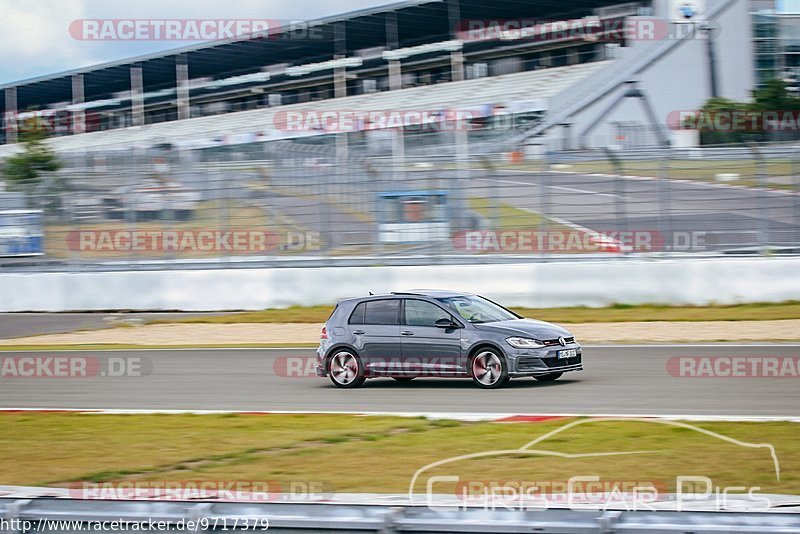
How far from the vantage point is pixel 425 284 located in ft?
65.9

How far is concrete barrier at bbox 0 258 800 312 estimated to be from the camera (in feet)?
61.0

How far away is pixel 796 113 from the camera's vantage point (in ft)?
125

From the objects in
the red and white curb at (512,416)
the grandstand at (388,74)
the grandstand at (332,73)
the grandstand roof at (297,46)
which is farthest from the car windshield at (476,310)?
the grandstand roof at (297,46)

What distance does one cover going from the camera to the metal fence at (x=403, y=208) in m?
19.2

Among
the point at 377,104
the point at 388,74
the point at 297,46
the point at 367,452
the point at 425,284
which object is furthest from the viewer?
the point at 297,46

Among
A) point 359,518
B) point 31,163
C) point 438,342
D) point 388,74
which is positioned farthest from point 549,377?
point 388,74

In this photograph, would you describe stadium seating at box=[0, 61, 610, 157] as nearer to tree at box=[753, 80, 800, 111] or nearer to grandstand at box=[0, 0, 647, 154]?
grandstand at box=[0, 0, 647, 154]

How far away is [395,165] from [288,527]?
16810 mm

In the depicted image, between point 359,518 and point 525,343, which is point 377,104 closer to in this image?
point 525,343

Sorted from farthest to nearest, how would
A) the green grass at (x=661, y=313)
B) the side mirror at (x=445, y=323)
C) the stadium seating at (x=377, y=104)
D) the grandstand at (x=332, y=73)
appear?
the grandstand at (x=332, y=73), the stadium seating at (x=377, y=104), the green grass at (x=661, y=313), the side mirror at (x=445, y=323)

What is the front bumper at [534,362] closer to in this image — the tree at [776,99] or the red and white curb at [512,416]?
the red and white curb at [512,416]

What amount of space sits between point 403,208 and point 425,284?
1.89 m

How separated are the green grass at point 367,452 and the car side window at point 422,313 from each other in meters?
2.46

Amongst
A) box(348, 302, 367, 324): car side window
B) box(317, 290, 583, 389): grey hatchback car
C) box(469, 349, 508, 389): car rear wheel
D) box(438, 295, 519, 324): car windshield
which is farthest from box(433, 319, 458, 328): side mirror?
box(348, 302, 367, 324): car side window
